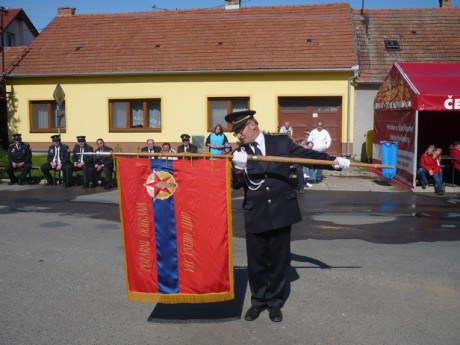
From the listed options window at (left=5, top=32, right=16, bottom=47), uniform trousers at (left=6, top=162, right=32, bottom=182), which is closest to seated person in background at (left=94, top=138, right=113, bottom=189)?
uniform trousers at (left=6, top=162, right=32, bottom=182)

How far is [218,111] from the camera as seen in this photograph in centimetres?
2223

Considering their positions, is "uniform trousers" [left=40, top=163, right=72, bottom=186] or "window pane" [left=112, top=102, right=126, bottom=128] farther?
"window pane" [left=112, top=102, right=126, bottom=128]

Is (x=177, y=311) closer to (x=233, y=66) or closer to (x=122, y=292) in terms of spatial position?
(x=122, y=292)

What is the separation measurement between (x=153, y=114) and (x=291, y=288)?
18.0m

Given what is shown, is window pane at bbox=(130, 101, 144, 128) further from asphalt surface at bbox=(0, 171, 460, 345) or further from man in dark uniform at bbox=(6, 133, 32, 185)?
asphalt surface at bbox=(0, 171, 460, 345)

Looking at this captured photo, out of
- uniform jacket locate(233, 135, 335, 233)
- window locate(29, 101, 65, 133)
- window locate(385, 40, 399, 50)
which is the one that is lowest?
uniform jacket locate(233, 135, 335, 233)

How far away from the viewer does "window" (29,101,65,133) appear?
23656 mm

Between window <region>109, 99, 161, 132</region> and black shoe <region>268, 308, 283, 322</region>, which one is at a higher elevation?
window <region>109, 99, 161, 132</region>

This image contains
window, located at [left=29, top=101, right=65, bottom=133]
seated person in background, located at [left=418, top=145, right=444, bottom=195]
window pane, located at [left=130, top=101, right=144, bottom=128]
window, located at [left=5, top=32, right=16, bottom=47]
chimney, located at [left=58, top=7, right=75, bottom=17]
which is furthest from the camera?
window, located at [left=5, top=32, right=16, bottom=47]

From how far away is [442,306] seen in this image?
5090mm

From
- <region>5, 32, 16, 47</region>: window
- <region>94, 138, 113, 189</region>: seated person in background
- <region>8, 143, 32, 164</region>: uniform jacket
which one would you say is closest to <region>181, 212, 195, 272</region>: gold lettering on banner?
<region>94, 138, 113, 189</region>: seated person in background

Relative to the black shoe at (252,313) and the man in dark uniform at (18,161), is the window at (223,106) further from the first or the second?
the black shoe at (252,313)

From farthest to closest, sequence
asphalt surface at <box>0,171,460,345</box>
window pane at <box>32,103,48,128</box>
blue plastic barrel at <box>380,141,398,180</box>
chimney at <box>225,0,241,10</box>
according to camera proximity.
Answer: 1. chimney at <box>225,0,241,10</box>
2. window pane at <box>32,103,48,128</box>
3. blue plastic barrel at <box>380,141,398,180</box>
4. asphalt surface at <box>0,171,460,345</box>

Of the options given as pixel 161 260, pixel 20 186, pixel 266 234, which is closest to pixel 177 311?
pixel 161 260
